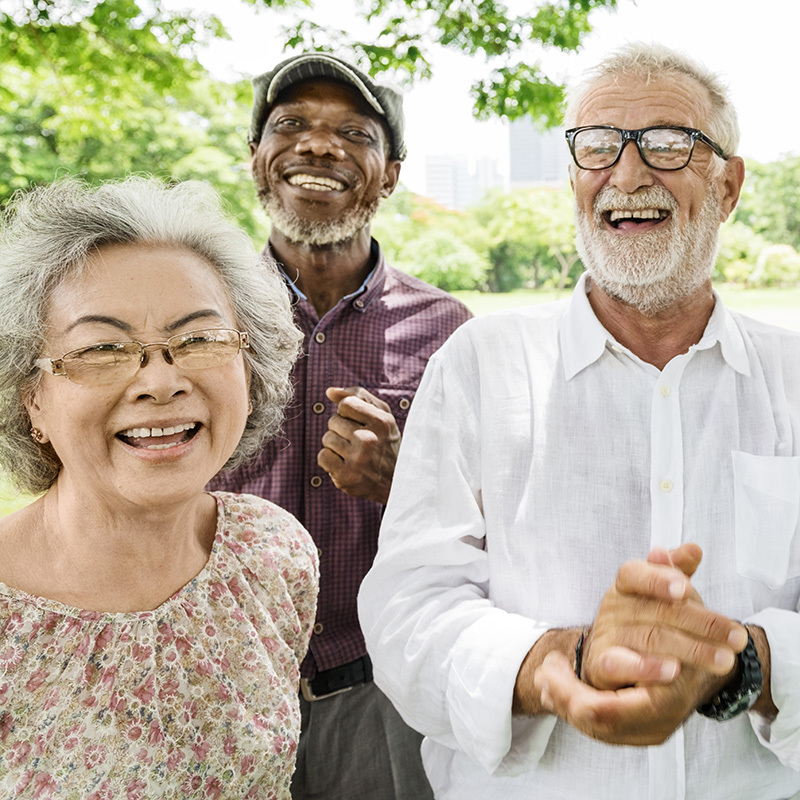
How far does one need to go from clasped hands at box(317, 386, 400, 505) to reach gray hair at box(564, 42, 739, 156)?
3.30ft

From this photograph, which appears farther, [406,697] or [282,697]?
[282,697]

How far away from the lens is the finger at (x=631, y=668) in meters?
1.33

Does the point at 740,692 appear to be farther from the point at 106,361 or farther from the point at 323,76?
the point at 323,76

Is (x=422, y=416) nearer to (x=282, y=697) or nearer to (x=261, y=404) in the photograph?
A: (x=261, y=404)

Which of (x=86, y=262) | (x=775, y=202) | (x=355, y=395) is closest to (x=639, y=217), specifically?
(x=355, y=395)

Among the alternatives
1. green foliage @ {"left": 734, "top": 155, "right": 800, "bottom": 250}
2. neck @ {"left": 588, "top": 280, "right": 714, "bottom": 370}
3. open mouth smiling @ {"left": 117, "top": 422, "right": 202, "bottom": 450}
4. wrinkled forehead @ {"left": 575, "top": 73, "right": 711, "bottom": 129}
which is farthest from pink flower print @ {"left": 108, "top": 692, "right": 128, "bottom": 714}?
green foliage @ {"left": 734, "top": 155, "right": 800, "bottom": 250}

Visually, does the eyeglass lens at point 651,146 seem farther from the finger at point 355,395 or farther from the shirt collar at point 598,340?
the finger at point 355,395

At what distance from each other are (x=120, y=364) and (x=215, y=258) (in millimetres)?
394

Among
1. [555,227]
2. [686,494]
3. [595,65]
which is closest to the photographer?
[686,494]

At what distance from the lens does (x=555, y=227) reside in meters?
20.3

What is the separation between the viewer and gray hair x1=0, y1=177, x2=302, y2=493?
1687 mm

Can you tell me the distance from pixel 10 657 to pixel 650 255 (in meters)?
1.77

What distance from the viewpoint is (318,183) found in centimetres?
280

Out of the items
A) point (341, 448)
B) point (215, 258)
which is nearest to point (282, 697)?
point (341, 448)
